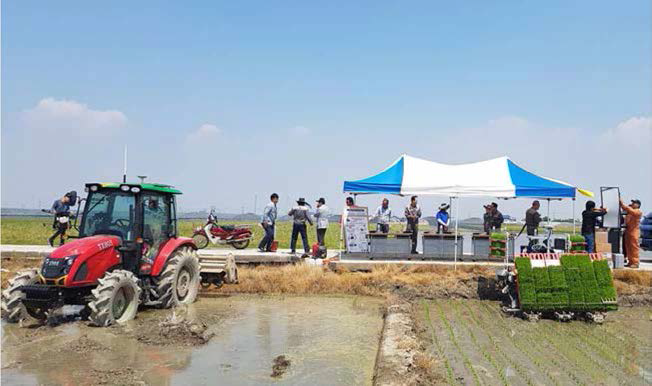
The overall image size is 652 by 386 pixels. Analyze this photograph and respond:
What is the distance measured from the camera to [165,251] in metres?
8.52

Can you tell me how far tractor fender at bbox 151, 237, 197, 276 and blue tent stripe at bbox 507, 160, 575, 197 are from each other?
775 cm

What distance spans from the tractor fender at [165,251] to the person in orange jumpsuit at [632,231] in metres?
10.5

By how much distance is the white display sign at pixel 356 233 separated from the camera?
13.0 metres

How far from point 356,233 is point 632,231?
268 inches

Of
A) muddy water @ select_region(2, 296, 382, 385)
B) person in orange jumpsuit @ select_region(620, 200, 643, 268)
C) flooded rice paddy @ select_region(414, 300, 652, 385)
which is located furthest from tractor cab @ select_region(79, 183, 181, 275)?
person in orange jumpsuit @ select_region(620, 200, 643, 268)

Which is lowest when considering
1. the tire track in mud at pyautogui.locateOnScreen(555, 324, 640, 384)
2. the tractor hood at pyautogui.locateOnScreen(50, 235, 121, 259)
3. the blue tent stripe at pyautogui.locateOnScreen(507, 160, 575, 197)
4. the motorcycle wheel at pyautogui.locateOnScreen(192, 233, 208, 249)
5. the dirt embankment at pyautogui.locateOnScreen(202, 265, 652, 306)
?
the tire track in mud at pyautogui.locateOnScreen(555, 324, 640, 384)

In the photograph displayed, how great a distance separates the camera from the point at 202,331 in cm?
689

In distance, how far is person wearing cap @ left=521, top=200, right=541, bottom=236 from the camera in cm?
1381

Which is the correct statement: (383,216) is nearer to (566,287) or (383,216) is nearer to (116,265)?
(566,287)

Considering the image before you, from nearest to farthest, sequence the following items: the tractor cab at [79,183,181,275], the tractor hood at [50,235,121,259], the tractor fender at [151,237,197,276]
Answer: the tractor hood at [50,235,121,259]
the tractor cab at [79,183,181,275]
the tractor fender at [151,237,197,276]

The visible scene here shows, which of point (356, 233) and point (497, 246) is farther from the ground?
point (356, 233)

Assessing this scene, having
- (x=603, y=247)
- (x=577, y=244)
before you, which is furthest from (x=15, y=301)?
(x=603, y=247)

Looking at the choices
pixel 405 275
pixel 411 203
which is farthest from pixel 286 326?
pixel 411 203

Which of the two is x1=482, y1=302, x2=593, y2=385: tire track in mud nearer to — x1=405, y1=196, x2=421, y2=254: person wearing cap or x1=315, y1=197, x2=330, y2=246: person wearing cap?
x1=405, y1=196, x2=421, y2=254: person wearing cap
